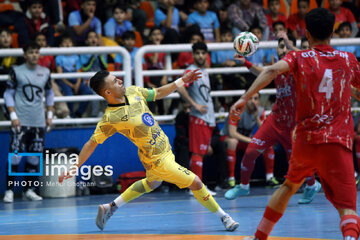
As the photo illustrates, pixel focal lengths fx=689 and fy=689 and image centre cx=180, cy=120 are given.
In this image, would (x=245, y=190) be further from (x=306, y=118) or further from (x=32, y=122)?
(x=306, y=118)

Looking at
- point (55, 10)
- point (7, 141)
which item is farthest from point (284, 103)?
point (55, 10)

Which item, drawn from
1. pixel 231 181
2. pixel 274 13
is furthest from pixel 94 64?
pixel 274 13

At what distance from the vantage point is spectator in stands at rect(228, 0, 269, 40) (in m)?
14.7

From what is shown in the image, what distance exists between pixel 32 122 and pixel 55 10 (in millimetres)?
3701

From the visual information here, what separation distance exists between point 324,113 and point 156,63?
26.3 ft

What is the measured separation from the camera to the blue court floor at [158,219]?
289 inches

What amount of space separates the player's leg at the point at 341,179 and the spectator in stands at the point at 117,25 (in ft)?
30.2

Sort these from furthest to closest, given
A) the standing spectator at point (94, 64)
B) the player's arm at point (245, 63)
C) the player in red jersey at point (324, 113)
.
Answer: the standing spectator at point (94, 64) → the player's arm at point (245, 63) → the player in red jersey at point (324, 113)

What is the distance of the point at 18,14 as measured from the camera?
1392 centimetres

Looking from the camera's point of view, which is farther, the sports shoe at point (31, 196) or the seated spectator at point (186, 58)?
the seated spectator at point (186, 58)

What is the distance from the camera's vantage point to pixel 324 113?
5.49 metres

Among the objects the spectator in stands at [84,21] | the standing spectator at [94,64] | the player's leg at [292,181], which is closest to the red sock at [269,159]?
the standing spectator at [94,64]

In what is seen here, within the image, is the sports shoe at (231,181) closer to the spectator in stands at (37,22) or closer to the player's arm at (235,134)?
the player's arm at (235,134)

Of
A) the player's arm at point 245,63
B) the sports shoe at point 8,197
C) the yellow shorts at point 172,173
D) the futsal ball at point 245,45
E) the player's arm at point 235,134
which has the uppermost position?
the futsal ball at point 245,45
